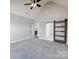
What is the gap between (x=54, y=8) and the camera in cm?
716

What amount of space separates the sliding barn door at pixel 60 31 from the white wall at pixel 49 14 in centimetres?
47

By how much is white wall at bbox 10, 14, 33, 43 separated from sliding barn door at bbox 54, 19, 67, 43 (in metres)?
3.19

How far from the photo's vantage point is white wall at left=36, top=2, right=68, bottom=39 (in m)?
6.52

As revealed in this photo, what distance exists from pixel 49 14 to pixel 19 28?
10.9 feet

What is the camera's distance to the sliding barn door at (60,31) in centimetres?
616

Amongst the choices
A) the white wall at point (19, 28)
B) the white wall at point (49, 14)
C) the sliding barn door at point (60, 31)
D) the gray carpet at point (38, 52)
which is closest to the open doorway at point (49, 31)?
the white wall at point (49, 14)

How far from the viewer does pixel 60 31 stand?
21.8 feet

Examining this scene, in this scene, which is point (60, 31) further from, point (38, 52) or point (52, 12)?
point (38, 52)

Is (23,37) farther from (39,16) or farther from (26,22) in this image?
(39,16)

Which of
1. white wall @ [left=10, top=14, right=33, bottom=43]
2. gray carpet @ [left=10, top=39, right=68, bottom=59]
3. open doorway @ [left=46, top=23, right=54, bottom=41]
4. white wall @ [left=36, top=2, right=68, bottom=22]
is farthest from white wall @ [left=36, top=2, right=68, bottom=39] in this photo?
gray carpet @ [left=10, top=39, right=68, bottom=59]

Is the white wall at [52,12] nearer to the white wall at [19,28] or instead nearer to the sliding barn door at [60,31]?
the sliding barn door at [60,31]

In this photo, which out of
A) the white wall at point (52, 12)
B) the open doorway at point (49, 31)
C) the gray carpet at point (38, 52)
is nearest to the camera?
the gray carpet at point (38, 52)

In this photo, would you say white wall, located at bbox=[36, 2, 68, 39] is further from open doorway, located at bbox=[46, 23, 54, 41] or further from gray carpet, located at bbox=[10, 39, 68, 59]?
gray carpet, located at bbox=[10, 39, 68, 59]
